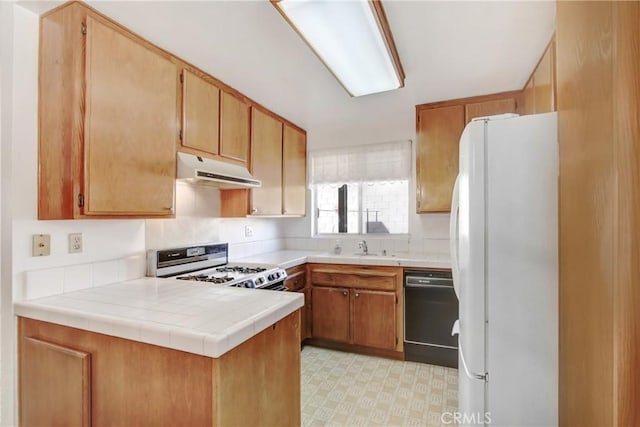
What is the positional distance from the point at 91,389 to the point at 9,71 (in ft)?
4.89

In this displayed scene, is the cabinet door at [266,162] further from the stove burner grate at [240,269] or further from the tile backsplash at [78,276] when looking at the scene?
the tile backsplash at [78,276]

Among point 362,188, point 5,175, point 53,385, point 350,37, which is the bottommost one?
point 53,385

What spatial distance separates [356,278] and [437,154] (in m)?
1.42

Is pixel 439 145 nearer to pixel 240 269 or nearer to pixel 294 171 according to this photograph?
pixel 294 171

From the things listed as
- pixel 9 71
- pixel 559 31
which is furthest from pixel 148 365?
pixel 559 31

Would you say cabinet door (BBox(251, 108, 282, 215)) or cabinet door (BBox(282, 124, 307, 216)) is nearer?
cabinet door (BBox(251, 108, 282, 215))

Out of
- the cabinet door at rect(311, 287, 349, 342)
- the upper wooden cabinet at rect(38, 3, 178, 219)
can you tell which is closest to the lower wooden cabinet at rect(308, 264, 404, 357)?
the cabinet door at rect(311, 287, 349, 342)

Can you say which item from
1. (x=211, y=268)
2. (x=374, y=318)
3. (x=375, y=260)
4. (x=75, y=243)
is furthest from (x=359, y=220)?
(x=75, y=243)

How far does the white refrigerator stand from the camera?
4.00 feet

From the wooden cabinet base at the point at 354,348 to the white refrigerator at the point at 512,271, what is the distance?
4.79 ft

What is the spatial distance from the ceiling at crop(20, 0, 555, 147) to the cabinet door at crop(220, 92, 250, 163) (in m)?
0.13

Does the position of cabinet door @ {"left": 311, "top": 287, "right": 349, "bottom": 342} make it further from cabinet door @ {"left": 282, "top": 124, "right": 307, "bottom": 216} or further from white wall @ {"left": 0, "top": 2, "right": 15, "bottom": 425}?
white wall @ {"left": 0, "top": 2, "right": 15, "bottom": 425}

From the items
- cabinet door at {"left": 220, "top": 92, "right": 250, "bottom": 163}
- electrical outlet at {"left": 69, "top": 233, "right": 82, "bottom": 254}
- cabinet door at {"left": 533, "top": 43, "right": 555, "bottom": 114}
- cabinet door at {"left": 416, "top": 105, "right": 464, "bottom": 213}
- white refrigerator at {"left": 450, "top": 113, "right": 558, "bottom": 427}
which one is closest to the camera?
white refrigerator at {"left": 450, "top": 113, "right": 558, "bottom": 427}

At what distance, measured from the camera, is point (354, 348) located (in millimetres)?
2891
